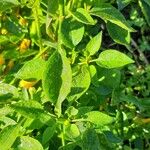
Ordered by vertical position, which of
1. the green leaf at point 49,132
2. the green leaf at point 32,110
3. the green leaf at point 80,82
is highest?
the green leaf at point 80,82

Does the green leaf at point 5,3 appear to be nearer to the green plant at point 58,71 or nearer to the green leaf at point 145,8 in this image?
the green plant at point 58,71

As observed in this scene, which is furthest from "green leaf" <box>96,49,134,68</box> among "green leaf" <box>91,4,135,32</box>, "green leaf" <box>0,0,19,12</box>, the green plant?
"green leaf" <box>0,0,19,12</box>

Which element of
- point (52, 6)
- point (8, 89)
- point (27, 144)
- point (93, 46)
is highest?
point (52, 6)

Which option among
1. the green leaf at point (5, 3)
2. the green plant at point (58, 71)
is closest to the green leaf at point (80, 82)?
the green plant at point (58, 71)

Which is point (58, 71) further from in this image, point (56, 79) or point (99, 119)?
point (99, 119)

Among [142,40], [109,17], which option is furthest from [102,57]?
[142,40]

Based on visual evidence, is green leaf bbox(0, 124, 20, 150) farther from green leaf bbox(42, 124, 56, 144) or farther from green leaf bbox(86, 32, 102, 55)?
green leaf bbox(86, 32, 102, 55)

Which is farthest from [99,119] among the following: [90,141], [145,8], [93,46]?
[145,8]
